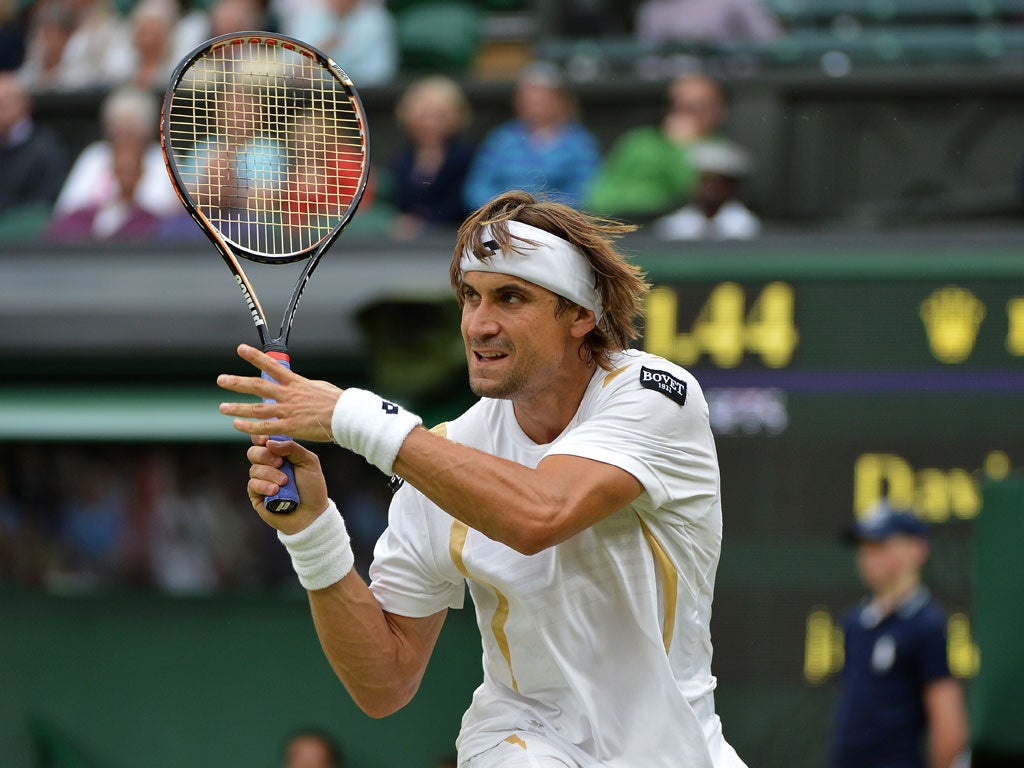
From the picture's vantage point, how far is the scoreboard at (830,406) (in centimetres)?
688

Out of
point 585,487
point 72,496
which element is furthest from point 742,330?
point 585,487

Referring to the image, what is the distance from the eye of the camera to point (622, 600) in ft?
11.7

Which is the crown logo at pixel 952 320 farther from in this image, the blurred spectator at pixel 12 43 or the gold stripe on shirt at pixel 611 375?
the blurred spectator at pixel 12 43

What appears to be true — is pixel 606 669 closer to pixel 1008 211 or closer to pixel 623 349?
pixel 623 349

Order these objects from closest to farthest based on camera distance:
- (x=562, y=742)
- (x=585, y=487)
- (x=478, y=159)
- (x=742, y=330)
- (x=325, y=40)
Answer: (x=585, y=487)
(x=562, y=742)
(x=742, y=330)
(x=478, y=159)
(x=325, y=40)

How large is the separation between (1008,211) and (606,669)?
198 inches

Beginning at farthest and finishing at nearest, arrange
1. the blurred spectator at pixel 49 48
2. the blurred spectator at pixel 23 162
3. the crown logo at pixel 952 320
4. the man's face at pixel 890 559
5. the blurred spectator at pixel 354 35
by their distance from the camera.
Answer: the blurred spectator at pixel 49 48
the blurred spectator at pixel 354 35
the blurred spectator at pixel 23 162
the crown logo at pixel 952 320
the man's face at pixel 890 559

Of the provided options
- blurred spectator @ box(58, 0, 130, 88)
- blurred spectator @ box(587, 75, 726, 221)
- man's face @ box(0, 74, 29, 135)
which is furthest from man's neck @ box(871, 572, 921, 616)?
blurred spectator @ box(58, 0, 130, 88)

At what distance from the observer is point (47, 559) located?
7.95 metres

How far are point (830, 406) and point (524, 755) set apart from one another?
3.70m

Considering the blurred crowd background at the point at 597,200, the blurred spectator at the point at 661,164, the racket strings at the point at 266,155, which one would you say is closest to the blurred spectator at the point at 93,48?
the blurred crowd background at the point at 597,200

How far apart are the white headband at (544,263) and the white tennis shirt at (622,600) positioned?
189 mm

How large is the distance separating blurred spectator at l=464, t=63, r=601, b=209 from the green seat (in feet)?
4.34

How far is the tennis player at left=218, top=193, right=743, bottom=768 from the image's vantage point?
3.51 metres
